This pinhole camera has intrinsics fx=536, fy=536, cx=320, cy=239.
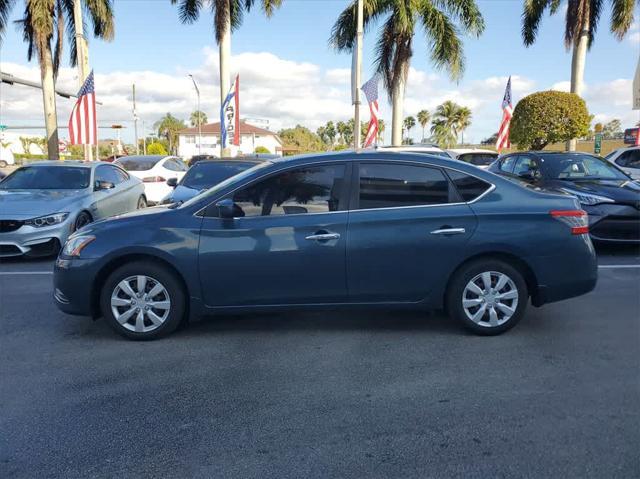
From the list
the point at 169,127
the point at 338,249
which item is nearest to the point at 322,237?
the point at 338,249

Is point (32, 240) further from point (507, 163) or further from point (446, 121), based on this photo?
point (446, 121)

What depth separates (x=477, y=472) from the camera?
2695mm

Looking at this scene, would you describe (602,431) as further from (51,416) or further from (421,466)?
(51,416)

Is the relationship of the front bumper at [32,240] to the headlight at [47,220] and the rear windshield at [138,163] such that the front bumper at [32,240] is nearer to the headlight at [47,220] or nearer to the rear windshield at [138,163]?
the headlight at [47,220]

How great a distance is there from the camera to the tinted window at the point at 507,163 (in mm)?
10367

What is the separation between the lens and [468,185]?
15.4ft

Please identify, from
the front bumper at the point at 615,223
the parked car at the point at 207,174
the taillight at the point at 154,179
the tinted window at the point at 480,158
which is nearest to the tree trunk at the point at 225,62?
the taillight at the point at 154,179

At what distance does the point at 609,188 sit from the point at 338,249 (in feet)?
18.6

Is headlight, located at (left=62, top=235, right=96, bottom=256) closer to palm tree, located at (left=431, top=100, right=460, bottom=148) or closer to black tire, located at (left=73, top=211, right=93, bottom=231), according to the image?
black tire, located at (left=73, top=211, right=93, bottom=231)

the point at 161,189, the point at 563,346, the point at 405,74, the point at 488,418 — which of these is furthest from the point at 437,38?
the point at 488,418

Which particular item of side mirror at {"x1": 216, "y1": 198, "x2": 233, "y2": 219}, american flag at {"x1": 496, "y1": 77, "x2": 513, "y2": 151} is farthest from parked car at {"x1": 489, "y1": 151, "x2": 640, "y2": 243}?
american flag at {"x1": 496, "y1": 77, "x2": 513, "y2": 151}

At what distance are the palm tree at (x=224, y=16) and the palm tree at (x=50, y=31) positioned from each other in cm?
612

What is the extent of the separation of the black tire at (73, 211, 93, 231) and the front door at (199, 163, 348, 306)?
4581mm

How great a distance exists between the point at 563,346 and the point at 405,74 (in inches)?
782
